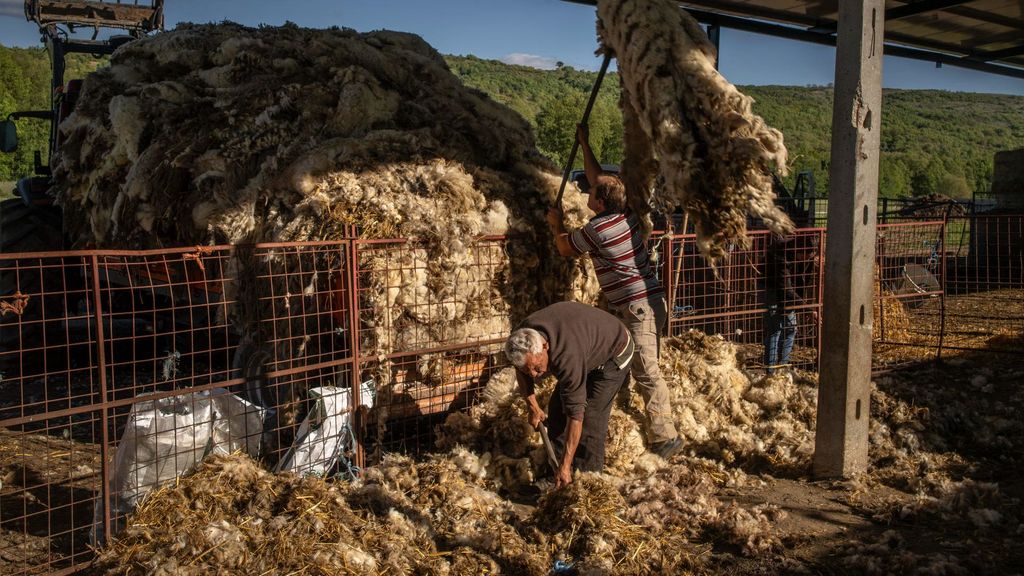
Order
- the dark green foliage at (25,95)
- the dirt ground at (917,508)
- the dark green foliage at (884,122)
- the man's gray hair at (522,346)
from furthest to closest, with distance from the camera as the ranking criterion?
the dark green foliage at (25,95), the dark green foliage at (884,122), the man's gray hair at (522,346), the dirt ground at (917,508)

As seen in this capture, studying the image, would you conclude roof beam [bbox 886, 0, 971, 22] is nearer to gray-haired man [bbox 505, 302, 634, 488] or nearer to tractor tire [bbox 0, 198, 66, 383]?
gray-haired man [bbox 505, 302, 634, 488]

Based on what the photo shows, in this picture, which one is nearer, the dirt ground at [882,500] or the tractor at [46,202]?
the dirt ground at [882,500]

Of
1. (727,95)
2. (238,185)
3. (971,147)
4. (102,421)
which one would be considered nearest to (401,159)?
(238,185)

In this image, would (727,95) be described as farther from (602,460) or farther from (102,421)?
(102,421)

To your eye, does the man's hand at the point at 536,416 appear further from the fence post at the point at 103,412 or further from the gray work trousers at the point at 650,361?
the fence post at the point at 103,412

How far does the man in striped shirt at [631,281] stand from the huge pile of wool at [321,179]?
24.9 inches

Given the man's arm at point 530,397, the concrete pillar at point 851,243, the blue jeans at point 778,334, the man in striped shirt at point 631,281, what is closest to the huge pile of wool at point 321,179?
the man in striped shirt at point 631,281

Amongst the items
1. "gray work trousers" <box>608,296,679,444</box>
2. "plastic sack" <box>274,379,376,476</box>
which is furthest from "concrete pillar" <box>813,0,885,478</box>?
"plastic sack" <box>274,379,376,476</box>

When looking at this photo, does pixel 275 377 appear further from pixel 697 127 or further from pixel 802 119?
pixel 802 119

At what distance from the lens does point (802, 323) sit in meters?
8.16

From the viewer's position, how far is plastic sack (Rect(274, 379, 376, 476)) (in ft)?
16.1

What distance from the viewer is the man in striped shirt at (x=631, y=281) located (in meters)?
5.41

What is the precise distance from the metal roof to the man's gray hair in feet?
14.5

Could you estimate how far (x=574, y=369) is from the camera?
4.64 m
